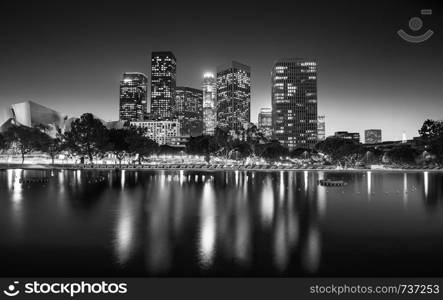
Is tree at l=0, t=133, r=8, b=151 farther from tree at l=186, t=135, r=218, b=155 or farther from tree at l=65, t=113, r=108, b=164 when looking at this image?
tree at l=186, t=135, r=218, b=155

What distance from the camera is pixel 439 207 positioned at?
21.6 meters

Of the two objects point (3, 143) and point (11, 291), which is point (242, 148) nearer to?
point (3, 143)

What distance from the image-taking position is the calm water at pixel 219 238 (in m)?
9.82

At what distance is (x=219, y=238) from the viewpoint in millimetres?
13094

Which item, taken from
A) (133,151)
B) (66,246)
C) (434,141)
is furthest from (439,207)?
(133,151)

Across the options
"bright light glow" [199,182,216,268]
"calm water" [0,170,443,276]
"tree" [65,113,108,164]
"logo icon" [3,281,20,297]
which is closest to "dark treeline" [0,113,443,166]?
"tree" [65,113,108,164]

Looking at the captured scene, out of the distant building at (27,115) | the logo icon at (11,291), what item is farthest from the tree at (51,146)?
the logo icon at (11,291)

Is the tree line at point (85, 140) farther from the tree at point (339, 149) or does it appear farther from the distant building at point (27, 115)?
the tree at point (339, 149)

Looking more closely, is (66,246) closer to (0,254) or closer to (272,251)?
(0,254)

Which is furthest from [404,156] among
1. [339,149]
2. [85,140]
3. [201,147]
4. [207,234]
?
[207,234]

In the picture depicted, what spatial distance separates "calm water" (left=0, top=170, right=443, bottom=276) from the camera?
32.2 ft

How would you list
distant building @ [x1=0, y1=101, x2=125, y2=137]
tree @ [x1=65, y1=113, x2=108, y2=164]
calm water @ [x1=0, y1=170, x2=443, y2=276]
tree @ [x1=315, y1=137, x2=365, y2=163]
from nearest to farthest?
calm water @ [x1=0, y1=170, x2=443, y2=276], tree @ [x1=65, y1=113, x2=108, y2=164], tree @ [x1=315, y1=137, x2=365, y2=163], distant building @ [x1=0, y1=101, x2=125, y2=137]

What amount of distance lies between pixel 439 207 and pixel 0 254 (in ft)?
78.7

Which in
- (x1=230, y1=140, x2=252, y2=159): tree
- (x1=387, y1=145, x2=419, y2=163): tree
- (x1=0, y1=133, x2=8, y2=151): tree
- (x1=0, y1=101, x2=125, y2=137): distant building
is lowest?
(x1=387, y1=145, x2=419, y2=163): tree
